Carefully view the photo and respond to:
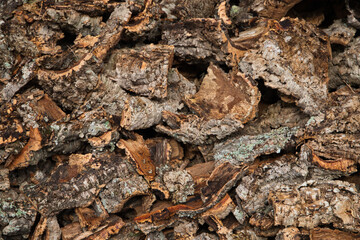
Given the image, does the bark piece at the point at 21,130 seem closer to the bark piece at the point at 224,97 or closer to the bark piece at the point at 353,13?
the bark piece at the point at 224,97

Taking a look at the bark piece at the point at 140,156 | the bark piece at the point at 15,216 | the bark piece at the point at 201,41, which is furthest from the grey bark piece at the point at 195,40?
the bark piece at the point at 15,216

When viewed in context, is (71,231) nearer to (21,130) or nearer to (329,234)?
(21,130)

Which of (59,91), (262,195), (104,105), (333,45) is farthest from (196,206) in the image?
(333,45)

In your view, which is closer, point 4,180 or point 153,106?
point 4,180

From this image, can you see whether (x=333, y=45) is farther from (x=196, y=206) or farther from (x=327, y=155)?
(x=196, y=206)

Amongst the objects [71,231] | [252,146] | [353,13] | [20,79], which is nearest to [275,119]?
[252,146]
